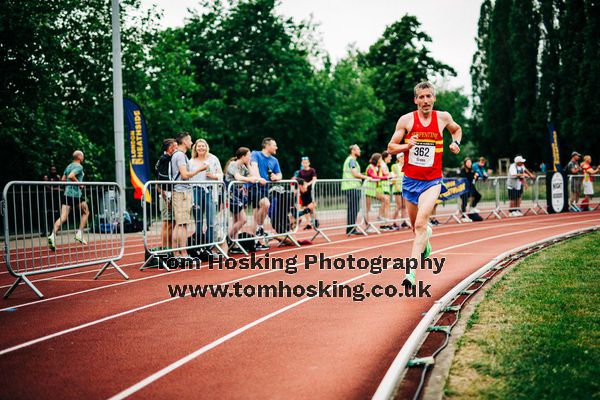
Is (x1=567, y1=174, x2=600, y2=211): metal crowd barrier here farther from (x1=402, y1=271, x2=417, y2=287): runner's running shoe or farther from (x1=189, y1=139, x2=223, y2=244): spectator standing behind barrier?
(x1=402, y1=271, x2=417, y2=287): runner's running shoe

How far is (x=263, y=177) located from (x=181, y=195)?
10.6 feet

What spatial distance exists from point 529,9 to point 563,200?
37148mm

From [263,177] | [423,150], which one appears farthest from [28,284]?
[263,177]

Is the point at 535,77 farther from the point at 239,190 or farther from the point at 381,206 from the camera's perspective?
the point at 239,190

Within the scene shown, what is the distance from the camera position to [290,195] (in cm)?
1284

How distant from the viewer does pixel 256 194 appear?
39.3 feet

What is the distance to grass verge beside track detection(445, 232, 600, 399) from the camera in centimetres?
359

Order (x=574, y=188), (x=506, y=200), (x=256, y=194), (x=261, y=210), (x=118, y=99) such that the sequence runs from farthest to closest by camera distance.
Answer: (x=574, y=188) < (x=506, y=200) < (x=118, y=99) < (x=261, y=210) < (x=256, y=194)

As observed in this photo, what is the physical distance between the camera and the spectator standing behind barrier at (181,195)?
9688 mm

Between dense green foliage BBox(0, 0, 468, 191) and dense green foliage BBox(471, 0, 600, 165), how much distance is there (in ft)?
19.0

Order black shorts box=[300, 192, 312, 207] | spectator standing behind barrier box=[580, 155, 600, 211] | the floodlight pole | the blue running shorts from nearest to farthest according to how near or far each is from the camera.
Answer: the blue running shorts, the floodlight pole, black shorts box=[300, 192, 312, 207], spectator standing behind barrier box=[580, 155, 600, 211]

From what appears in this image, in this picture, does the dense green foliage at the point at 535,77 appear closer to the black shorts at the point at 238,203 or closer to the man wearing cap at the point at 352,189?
the man wearing cap at the point at 352,189

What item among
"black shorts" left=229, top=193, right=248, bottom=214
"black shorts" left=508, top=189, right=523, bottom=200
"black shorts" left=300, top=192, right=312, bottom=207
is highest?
"black shorts" left=229, top=193, right=248, bottom=214

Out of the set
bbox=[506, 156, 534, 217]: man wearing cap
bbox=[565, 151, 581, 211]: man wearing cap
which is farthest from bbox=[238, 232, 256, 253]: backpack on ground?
bbox=[565, 151, 581, 211]: man wearing cap
